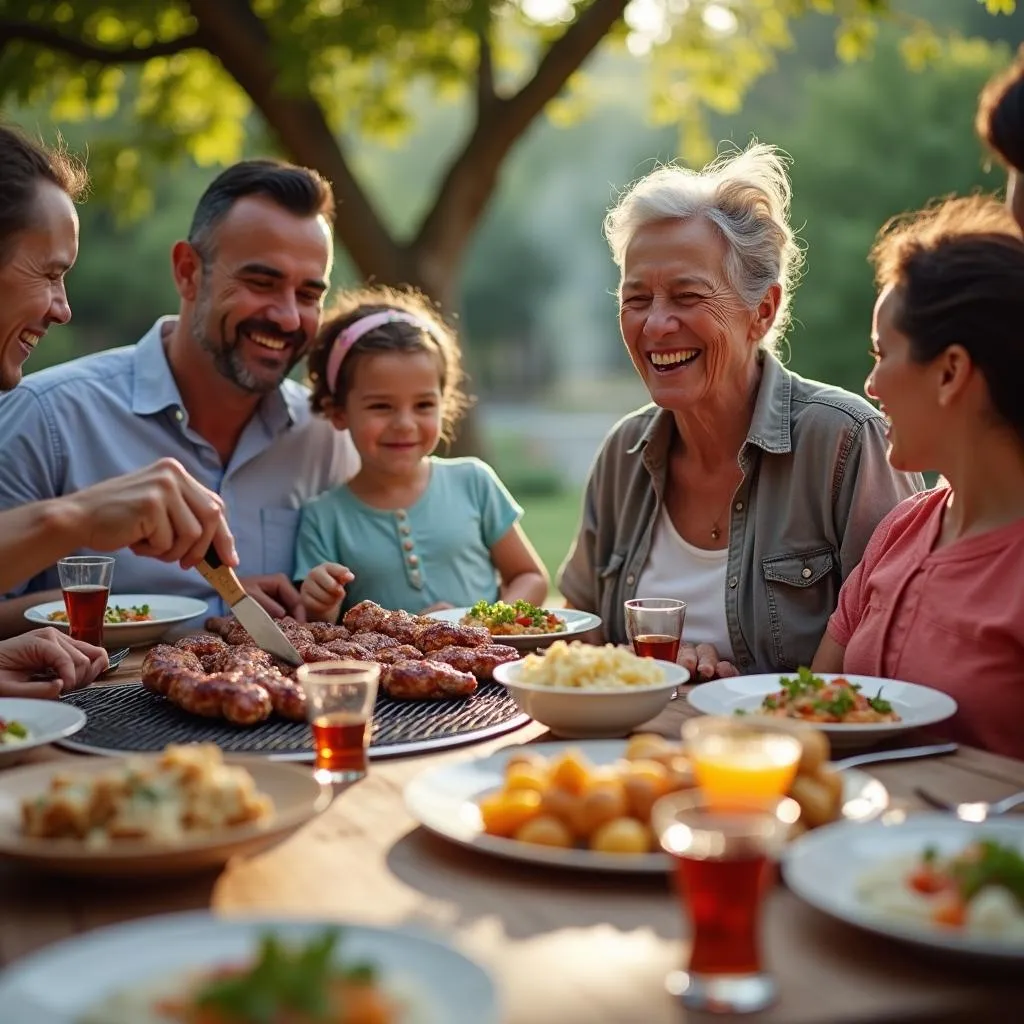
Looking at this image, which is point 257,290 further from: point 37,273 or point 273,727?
point 273,727

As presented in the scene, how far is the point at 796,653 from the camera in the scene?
364cm

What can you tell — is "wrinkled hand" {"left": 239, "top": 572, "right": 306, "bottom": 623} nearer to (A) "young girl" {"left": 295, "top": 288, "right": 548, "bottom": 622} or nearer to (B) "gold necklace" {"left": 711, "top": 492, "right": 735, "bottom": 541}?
(A) "young girl" {"left": 295, "top": 288, "right": 548, "bottom": 622}

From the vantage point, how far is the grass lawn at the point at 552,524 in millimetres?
16714

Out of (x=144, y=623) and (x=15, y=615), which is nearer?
(x=144, y=623)

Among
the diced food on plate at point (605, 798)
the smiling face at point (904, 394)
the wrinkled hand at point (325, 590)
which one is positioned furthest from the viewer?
the wrinkled hand at point (325, 590)

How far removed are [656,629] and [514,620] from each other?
0.63 m

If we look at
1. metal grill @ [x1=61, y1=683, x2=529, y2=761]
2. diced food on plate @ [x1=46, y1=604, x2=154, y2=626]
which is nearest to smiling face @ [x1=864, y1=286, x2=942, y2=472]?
metal grill @ [x1=61, y1=683, x2=529, y2=761]

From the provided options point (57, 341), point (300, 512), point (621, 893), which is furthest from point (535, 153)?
point (621, 893)

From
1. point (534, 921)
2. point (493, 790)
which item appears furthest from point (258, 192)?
point (534, 921)

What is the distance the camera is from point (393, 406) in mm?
4375

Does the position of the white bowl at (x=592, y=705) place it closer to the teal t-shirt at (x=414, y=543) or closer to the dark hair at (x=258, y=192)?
the teal t-shirt at (x=414, y=543)

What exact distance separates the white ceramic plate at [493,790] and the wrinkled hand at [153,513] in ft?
2.66

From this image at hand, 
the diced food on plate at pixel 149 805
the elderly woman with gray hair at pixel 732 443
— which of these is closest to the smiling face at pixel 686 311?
the elderly woman with gray hair at pixel 732 443

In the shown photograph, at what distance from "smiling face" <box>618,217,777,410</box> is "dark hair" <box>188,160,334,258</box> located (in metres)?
1.23
